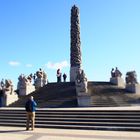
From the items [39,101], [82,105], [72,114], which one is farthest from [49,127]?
[39,101]

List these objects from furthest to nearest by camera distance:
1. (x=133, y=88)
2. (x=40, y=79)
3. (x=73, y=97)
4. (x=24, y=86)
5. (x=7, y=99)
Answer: (x=40, y=79) < (x=24, y=86) < (x=133, y=88) < (x=7, y=99) < (x=73, y=97)

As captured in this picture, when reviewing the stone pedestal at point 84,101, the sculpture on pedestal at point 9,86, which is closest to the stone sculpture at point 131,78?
the stone pedestal at point 84,101

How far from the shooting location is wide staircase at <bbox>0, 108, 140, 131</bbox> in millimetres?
15329

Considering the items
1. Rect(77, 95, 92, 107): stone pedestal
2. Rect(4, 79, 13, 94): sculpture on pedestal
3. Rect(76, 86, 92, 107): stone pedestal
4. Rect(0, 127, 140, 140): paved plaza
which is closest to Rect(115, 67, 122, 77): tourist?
Rect(76, 86, 92, 107): stone pedestal

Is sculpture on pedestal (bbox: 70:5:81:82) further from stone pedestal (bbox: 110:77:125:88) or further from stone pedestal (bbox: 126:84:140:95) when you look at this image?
stone pedestal (bbox: 126:84:140:95)

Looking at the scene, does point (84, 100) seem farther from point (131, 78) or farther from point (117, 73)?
point (117, 73)

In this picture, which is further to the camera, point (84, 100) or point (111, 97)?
point (111, 97)

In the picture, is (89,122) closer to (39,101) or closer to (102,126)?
(102,126)

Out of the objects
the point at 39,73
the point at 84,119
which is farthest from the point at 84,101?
the point at 39,73

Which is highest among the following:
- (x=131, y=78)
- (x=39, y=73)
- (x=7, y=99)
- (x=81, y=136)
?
(x=39, y=73)

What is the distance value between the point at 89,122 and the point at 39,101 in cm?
1103

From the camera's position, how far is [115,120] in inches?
627

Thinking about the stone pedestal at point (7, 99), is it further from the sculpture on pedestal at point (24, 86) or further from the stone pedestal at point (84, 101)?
the stone pedestal at point (84, 101)

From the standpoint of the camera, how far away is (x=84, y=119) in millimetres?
16812
